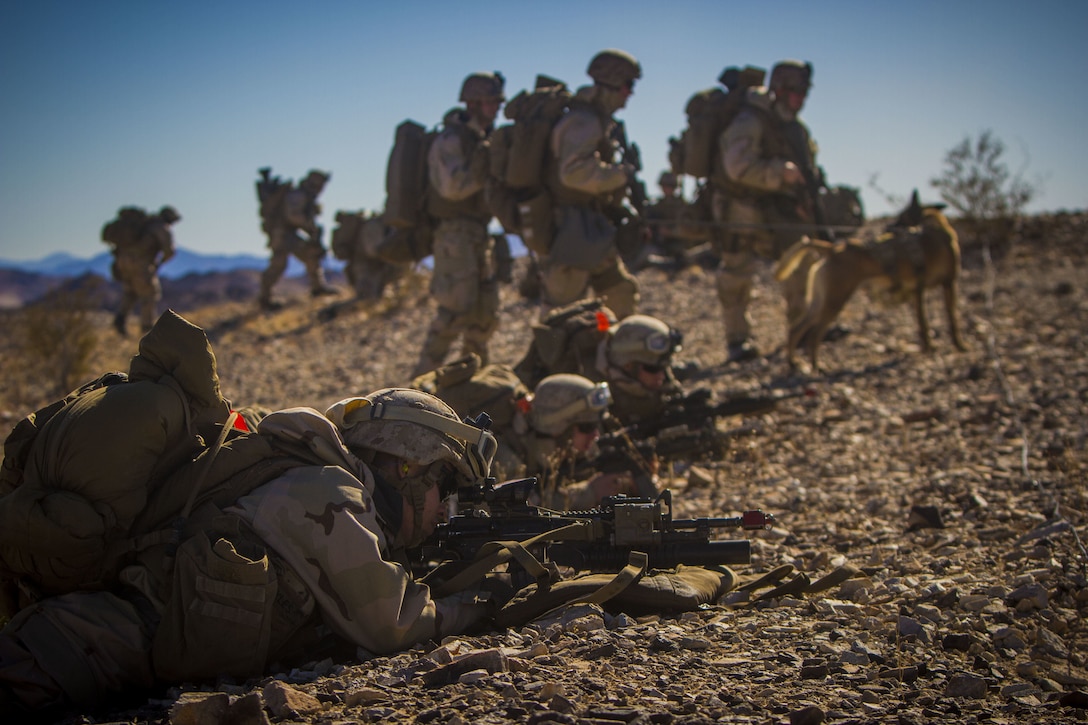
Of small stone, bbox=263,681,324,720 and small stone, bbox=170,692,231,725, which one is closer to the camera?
small stone, bbox=170,692,231,725

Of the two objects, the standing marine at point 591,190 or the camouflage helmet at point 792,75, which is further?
the camouflage helmet at point 792,75

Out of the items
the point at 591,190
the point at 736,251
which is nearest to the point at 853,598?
the point at 591,190

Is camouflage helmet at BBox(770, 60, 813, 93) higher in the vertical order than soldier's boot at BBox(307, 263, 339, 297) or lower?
higher

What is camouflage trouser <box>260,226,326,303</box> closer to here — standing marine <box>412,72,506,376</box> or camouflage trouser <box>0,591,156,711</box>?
standing marine <box>412,72,506,376</box>

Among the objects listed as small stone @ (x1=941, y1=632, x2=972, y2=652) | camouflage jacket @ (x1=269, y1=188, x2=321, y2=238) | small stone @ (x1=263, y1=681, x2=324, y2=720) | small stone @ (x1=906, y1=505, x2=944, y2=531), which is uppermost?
camouflage jacket @ (x1=269, y1=188, x2=321, y2=238)

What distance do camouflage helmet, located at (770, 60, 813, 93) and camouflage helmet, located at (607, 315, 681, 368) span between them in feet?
14.6

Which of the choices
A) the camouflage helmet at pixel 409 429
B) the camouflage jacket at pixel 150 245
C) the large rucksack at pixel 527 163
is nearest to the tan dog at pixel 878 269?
the large rucksack at pixel 527 163

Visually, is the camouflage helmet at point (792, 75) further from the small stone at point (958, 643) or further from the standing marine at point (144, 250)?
the standing marine at point (144, 250)

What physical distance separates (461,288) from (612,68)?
7.39ft

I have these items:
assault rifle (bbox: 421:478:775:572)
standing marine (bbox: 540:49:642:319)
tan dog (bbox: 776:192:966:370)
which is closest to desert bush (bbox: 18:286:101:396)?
standing marine (bbox: 540:49:642:319)

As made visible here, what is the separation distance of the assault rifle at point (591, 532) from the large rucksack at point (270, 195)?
Result: 1898 cm

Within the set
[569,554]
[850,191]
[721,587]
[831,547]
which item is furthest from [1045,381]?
[850,191]

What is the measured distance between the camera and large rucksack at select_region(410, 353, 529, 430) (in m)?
5.57

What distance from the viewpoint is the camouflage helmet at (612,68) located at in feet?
26.5
